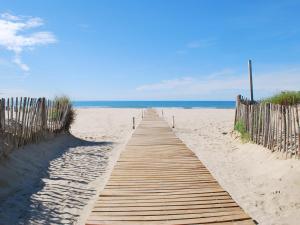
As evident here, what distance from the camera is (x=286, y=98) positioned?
15.4 meters

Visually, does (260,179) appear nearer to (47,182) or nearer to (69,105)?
(47,182)

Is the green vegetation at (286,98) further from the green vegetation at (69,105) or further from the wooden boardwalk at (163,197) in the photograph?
the green vegetation at (69,105)

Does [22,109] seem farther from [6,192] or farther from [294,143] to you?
[294,143]

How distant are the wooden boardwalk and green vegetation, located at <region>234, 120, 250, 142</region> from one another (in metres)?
3.71

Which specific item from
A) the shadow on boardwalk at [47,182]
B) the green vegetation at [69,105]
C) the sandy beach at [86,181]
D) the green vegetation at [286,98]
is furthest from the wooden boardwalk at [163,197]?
the green vegetation at [286,98]

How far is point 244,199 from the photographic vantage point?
620 centimetres

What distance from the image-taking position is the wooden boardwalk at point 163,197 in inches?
192

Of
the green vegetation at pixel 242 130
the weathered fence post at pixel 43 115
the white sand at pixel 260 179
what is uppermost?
the weathered fence post at pixel 43 115

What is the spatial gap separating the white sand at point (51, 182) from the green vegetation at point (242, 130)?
4323 millimetres

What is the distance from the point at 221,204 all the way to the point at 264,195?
4.38 feet

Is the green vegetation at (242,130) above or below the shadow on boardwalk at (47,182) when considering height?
above

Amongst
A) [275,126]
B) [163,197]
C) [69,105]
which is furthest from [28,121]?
[275,126]

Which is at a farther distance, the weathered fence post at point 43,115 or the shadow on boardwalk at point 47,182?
the weathered fence post at point 43,115

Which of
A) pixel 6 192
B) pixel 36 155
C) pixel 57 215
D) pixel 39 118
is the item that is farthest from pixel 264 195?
pixel 39 118
